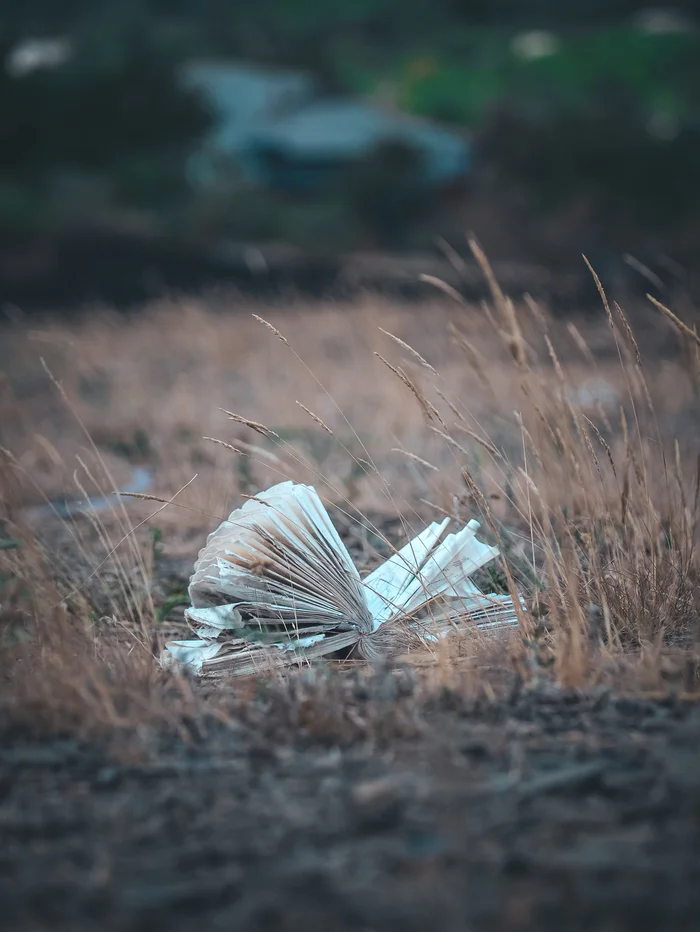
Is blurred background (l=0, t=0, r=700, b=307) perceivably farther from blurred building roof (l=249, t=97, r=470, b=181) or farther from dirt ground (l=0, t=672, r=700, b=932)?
dirt ground (l=0, t=672, r=700, b=932)

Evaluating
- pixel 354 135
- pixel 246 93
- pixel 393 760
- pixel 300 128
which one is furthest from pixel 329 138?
pixel 393 760

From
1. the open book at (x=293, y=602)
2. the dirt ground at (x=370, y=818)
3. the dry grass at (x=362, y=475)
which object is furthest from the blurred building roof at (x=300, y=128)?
the dirt ground at (x=370, y=818)

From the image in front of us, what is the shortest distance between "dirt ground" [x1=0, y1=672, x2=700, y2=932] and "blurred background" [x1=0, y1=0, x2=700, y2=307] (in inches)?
379

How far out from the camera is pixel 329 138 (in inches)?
857

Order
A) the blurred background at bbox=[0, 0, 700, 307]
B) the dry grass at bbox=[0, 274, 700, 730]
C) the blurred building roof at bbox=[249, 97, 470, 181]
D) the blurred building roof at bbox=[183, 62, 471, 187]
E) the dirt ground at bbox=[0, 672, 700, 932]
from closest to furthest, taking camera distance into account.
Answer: the dirt ground at bbox=[0, 672, 700, 932] < the dry grass at bbox=[0, 274, 700, 730] < the blurred background at bbox=[0, 0, 700, 307] < the blurred building roof at bbox=[249, 97, 470, 181] < the blurred building roof at bbox=[183, 62, 471, 187]

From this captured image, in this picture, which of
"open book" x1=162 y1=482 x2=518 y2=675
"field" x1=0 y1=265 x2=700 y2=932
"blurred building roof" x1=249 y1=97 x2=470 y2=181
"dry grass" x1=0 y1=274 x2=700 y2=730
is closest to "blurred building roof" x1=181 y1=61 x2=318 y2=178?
"blurred building roof" x1=249 y1=97 x2=470 y2=181

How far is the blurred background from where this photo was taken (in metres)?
14.1

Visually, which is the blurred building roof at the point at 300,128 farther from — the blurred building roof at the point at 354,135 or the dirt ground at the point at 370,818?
the dirt ground at the point at 370,818

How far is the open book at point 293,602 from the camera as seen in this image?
2139mm

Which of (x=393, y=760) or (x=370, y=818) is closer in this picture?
(x=370, y=818)

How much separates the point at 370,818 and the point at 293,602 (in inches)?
30.1

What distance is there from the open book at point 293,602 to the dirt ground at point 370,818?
34cm

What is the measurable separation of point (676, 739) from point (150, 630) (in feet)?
4.37

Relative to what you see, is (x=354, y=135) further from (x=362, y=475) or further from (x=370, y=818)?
(x=370, y=818)
